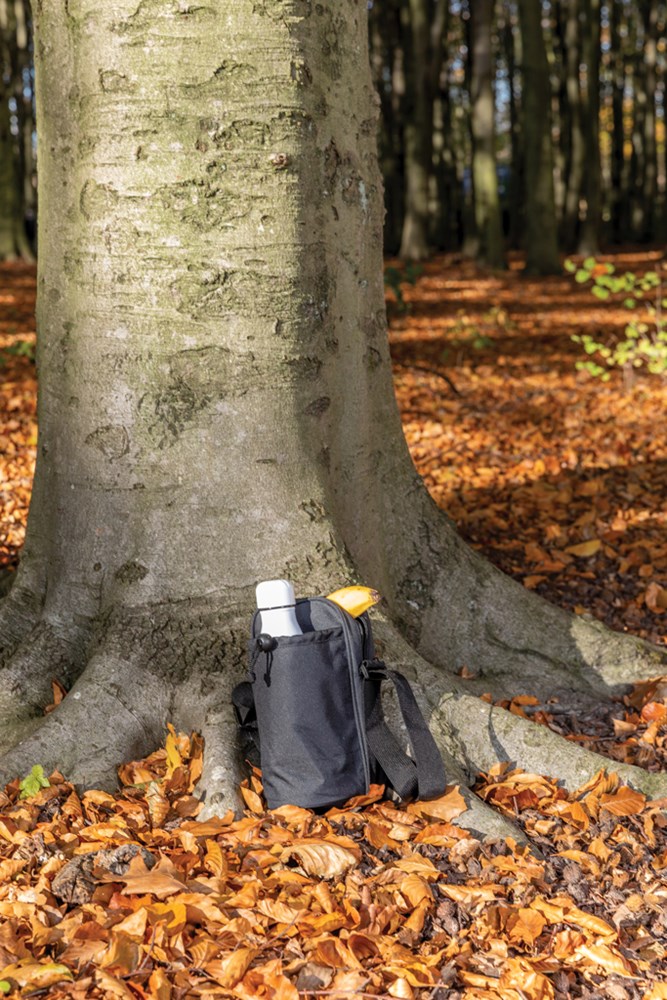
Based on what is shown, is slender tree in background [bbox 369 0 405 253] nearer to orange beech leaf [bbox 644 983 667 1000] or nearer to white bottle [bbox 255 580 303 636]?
white bottle [bbox 255 580 303 636]

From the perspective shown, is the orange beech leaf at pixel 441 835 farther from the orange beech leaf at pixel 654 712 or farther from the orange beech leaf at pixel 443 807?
the orange beech leaf at pixel 654 712

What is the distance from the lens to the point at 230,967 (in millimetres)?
1964

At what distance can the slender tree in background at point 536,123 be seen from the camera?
1487cm

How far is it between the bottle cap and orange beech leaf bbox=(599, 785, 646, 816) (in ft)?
3.48

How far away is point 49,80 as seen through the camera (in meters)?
2.98

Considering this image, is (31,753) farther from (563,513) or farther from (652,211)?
(652,211)

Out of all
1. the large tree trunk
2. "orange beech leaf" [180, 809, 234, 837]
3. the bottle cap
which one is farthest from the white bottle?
"orange beech leaf" [180, 809, 234, 837]

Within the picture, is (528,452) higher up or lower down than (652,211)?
lower down

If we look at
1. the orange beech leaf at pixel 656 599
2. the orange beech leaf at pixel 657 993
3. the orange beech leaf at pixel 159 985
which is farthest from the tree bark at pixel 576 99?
the orange beech leaf at pixel 159 985

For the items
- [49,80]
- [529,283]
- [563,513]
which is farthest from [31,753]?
[529,283]

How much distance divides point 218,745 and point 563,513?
3169 mm

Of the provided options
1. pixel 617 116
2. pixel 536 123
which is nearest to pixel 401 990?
pixel 536 123

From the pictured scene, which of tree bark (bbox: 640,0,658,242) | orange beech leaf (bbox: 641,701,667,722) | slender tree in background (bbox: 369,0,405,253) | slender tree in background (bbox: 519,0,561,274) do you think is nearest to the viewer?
orange beech leaf (bbox: 641,701,667,722)

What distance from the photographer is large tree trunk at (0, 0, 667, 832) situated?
Answer: 277 cm
